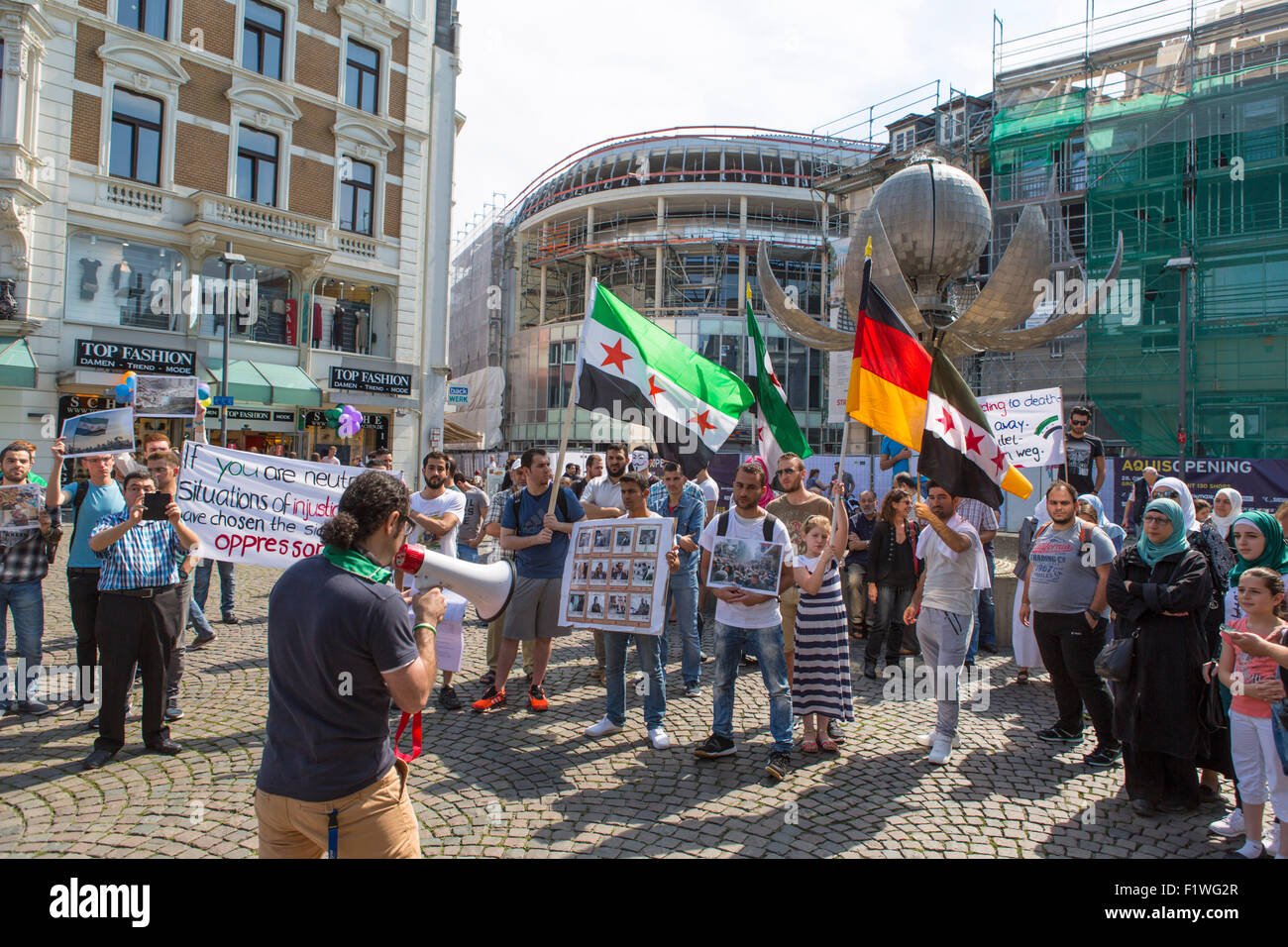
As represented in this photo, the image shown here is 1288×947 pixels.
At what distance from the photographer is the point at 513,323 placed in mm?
Answer: 49562

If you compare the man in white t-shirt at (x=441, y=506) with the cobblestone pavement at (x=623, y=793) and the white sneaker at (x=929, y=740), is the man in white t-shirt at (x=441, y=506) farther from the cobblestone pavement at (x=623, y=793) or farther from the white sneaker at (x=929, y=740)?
the white sneaker at (x=929, y=740)

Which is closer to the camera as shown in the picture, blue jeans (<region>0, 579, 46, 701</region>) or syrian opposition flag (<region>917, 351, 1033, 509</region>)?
syrian opposition flag (<region>917, 351, 1033, 509</region>)

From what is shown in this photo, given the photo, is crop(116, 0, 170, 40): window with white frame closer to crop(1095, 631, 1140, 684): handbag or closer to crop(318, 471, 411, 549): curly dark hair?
crop(318, 471, 411, 549): curly dark hair

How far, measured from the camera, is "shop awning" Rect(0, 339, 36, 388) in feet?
60.0

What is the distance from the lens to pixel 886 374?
593 cm

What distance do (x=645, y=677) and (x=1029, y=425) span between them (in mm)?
6613

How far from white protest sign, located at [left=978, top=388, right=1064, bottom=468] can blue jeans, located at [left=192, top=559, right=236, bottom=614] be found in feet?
30.9

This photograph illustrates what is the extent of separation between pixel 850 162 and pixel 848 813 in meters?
44.9

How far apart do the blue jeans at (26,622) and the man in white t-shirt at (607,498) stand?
14.1 ft

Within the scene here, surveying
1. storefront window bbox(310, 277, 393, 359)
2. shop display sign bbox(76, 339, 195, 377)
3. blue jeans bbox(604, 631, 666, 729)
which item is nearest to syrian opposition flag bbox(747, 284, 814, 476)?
blue jeans bbox(604, 631, 666, 729)

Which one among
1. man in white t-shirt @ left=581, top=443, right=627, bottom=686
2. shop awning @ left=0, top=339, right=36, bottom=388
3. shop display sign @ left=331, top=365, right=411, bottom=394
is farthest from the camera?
shop display sign @ left=331, top=365, right=411, bottom=394

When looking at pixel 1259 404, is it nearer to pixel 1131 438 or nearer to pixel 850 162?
pixel 1131 438

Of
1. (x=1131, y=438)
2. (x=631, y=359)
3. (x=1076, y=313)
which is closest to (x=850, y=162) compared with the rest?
(x=1131, y=438)

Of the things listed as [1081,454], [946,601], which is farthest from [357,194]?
[946,601]
